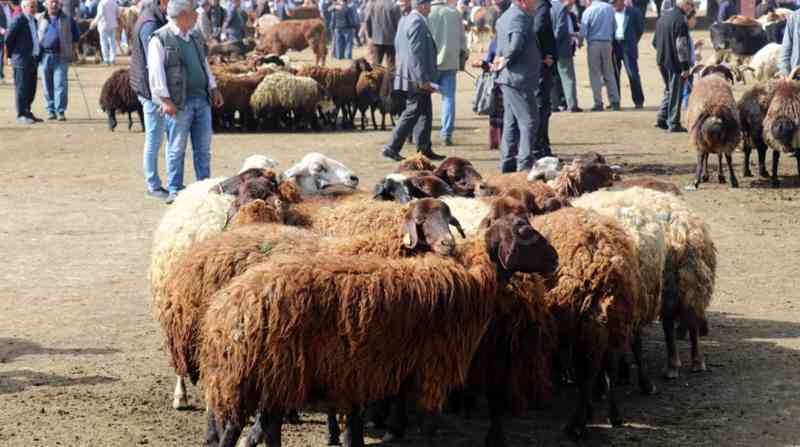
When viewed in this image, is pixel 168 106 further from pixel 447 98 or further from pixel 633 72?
pixel 633 72

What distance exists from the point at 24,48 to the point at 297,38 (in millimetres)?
14434

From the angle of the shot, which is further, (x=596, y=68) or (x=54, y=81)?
(x=596, y=68)

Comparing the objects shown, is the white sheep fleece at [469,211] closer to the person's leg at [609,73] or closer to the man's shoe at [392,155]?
the man's shoe at [392,155]

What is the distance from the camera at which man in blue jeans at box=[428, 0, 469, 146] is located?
17734 millimetres

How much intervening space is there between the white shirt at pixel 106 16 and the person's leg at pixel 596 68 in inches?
658

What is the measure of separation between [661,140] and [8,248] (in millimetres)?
10727

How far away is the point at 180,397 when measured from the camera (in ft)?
23.3

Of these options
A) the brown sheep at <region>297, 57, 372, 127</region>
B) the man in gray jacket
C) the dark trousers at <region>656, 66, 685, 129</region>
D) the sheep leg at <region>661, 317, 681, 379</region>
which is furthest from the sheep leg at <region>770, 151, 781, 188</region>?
the man in gray jacket

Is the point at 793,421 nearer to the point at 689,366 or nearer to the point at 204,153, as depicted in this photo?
the point at 689,366

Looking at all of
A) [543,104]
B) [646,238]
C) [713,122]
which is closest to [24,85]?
[543,104]

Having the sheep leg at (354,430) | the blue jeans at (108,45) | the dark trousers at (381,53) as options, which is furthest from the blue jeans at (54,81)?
the sheep leg at (354,430)

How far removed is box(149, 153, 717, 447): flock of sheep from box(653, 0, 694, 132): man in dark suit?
11170 mm

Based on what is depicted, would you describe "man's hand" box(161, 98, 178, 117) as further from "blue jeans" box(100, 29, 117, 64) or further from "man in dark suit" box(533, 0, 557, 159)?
"blue jeans" box(100, 29, 117, 64)

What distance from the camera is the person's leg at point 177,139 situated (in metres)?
12.0
